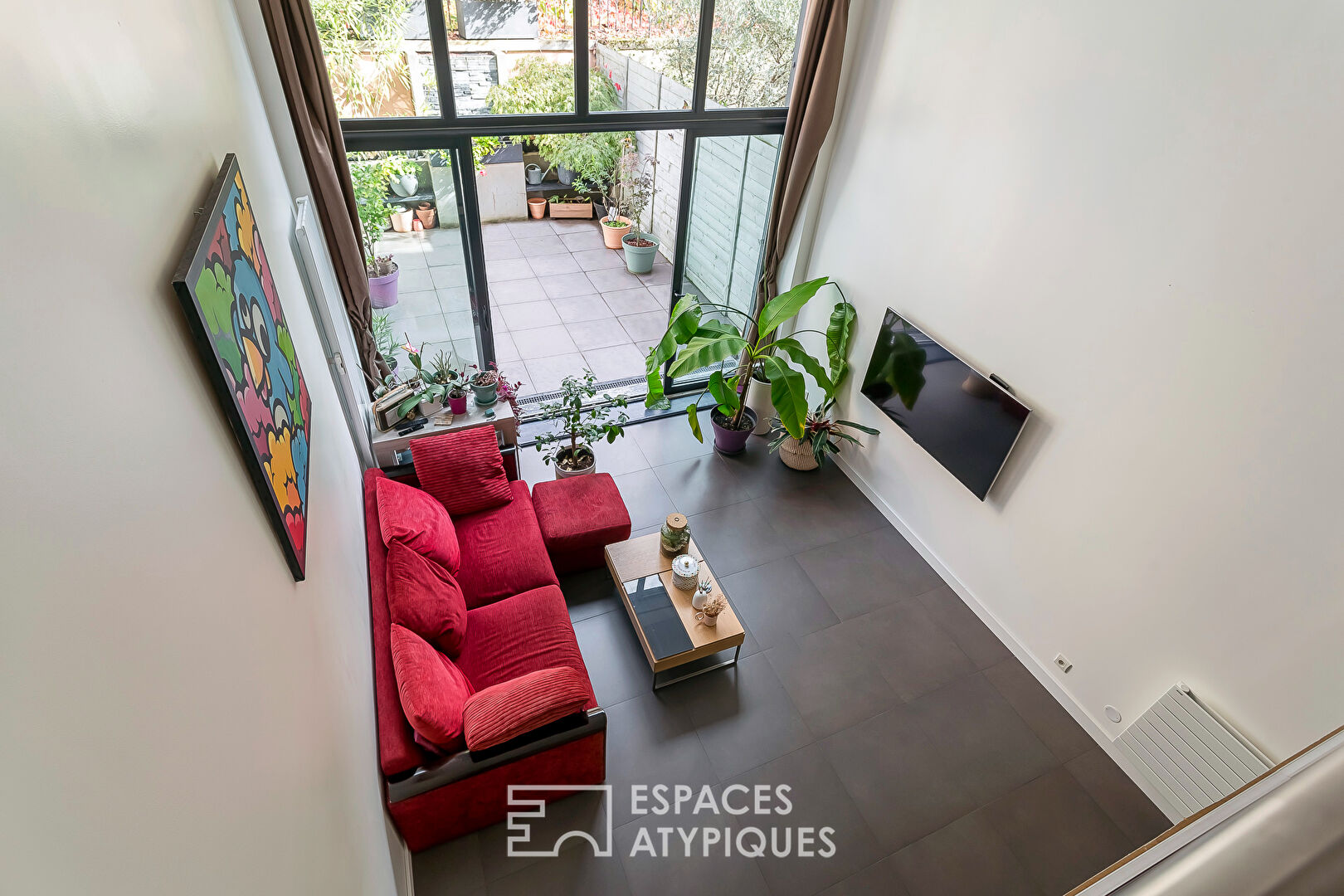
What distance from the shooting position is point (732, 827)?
3188mm

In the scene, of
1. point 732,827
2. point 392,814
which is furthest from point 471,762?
point 732,827

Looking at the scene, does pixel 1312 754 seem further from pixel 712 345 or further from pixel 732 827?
pixel 712 345

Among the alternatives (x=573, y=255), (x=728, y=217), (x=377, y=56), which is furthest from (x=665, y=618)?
(x=573, y=255)

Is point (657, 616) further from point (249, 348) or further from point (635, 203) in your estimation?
point (635, 203)

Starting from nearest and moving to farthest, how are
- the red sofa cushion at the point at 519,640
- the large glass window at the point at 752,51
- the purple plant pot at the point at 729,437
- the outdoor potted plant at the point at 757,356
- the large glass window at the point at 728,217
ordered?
the red sofa cushion at the point at 519,640, the large glass window at the point at 752,51, the outdoor potted plant at the point at 757,356, the large glass window at the point at 728,217, the purple plant pot at the point at 729,437

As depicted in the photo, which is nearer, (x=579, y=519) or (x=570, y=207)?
(x=579, y=519)

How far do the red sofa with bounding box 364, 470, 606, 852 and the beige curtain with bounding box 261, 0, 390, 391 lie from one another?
1.09 meters

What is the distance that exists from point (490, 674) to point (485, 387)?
1807 millimetres

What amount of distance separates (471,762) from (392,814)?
38cm

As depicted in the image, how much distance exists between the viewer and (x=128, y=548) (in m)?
1.01

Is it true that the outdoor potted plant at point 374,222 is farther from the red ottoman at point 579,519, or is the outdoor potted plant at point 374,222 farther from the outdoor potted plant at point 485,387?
the red ottoman at point 579,519

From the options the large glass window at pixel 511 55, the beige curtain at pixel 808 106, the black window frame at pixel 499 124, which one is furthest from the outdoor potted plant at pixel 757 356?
the large glass window at pixel 511 55

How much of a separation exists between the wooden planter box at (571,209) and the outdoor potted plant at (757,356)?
141 inches

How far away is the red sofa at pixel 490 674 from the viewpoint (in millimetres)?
2713
